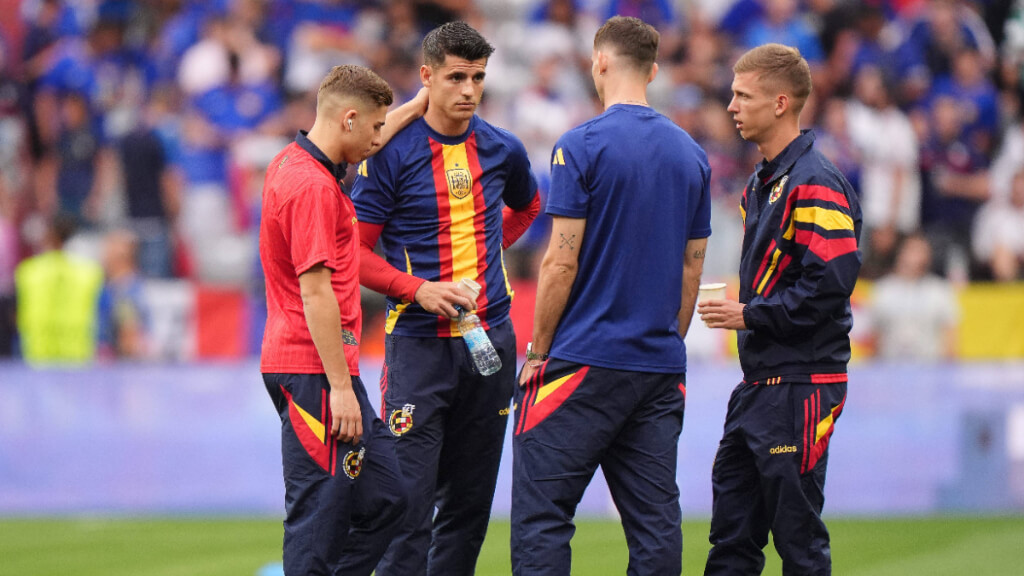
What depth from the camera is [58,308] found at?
12.0m

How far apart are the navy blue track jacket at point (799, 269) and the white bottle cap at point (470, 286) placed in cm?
116

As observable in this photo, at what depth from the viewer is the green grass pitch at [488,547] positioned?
7910mm

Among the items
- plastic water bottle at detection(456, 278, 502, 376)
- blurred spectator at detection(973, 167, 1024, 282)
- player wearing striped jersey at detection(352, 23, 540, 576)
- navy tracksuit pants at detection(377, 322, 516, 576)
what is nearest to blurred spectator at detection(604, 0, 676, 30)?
blurred spectator at detection(973, 167, 1024, 282)

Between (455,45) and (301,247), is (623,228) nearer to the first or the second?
(455,45)

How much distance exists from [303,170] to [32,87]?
11685mm

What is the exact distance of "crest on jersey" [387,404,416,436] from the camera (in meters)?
5.63

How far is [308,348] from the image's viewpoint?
513 centimetres

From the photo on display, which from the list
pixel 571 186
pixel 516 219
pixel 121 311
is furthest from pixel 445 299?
pixel 121 311

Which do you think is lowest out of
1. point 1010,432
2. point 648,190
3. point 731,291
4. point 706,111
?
point 1010,432

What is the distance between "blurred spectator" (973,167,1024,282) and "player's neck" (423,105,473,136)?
8313mm

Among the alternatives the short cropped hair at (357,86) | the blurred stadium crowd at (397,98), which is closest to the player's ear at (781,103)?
the short cropped hair at (357,86)

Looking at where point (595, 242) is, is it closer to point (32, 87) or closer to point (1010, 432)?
point (1010, 432)

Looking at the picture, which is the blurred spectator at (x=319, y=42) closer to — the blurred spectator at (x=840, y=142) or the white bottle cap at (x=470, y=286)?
the blurred spectator at (x=840, y=142)

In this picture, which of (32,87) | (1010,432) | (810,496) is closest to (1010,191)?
(1010,432)
